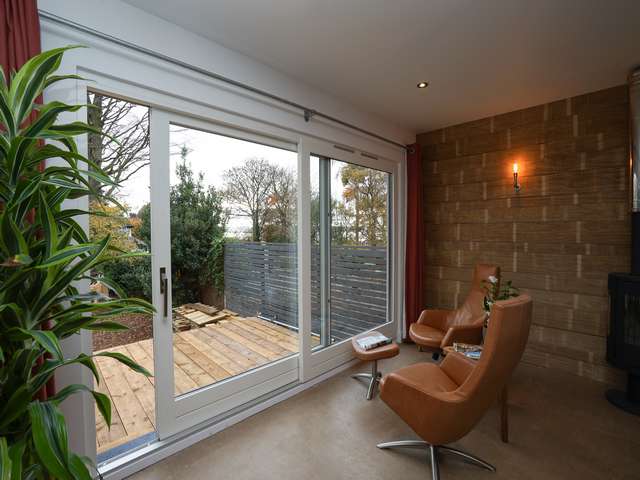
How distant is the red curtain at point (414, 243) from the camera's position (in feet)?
12.6

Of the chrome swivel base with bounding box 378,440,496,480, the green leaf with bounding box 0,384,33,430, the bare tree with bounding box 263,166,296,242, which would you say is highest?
the bare tree with bounding box 263,166,296,242

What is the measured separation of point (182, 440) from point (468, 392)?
5.89 ft

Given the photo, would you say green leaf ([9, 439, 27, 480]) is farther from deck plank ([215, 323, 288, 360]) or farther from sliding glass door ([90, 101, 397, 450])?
deck plank ([215, 323, 288, 360])

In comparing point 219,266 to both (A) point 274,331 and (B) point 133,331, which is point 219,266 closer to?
(B) point 133,331

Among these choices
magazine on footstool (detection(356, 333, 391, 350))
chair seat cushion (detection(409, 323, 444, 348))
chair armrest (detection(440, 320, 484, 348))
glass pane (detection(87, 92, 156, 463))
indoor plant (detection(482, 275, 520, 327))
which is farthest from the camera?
chair seat cushion (detection(409, 323, 444, 348))

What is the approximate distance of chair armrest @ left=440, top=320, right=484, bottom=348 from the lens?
275 cm

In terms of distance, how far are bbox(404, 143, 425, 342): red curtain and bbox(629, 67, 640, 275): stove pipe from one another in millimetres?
1904

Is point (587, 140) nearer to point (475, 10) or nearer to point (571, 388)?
point (475, 10)

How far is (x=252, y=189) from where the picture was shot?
2.50 metres

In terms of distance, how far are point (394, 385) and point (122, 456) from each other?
167cm

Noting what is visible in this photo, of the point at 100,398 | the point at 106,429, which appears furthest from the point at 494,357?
the point at 106,429

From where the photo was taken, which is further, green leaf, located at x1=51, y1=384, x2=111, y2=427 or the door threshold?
the door threshold

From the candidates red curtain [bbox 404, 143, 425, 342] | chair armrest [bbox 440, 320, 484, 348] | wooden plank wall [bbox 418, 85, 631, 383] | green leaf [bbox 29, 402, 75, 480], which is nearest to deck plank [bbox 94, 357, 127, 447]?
green leaf [bbox 29, 402, 75, 480]

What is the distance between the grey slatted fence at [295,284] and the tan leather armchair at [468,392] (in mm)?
1209
